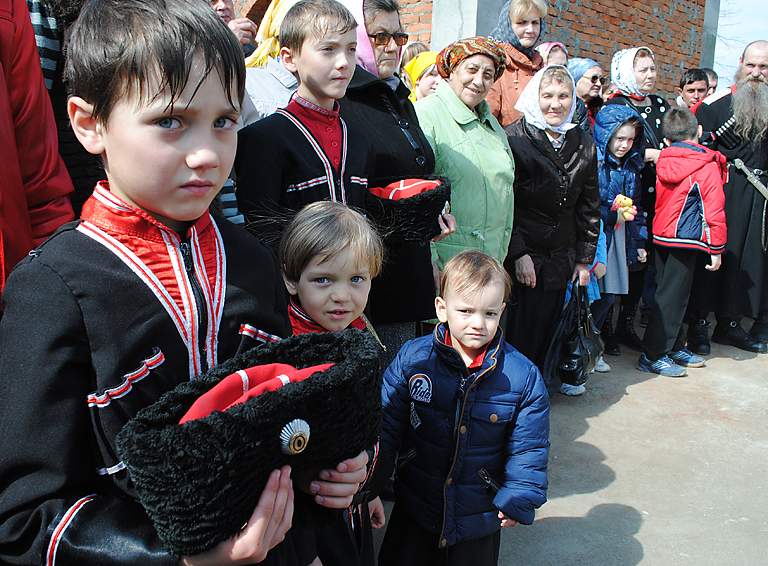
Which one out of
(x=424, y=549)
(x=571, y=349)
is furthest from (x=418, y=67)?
(x=424, y=549)

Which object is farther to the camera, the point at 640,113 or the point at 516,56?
the point at 640,113

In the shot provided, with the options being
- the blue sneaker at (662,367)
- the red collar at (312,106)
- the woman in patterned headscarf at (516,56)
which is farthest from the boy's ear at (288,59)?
the blue sneaker at (662,367)

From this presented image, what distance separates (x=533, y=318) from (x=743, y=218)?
111 inches

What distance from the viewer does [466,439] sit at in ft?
7.38

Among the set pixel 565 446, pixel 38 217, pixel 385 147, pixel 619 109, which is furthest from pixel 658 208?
pixel 38 217

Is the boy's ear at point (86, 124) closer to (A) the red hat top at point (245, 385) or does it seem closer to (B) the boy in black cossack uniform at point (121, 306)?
(B) the boy in black cossack uniform at point (121, 306)

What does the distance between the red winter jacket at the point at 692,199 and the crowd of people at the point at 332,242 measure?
21mm

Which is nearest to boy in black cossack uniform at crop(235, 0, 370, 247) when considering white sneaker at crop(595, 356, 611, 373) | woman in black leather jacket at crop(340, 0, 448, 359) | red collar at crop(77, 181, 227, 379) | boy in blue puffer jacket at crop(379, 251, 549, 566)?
woman in black leather jacket at crop(340, 0, 448, 359)

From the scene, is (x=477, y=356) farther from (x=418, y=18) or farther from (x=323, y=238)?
(x=418, y=18)

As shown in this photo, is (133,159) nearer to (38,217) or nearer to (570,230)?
(38,217)

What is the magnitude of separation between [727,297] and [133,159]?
19.0ft

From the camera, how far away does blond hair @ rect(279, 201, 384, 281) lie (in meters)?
1.98

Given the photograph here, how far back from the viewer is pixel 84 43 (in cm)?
106

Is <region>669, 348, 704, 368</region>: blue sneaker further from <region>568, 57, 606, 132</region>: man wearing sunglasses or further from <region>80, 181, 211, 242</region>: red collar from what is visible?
<region>80, 181, 211, 242</region>: red collar
